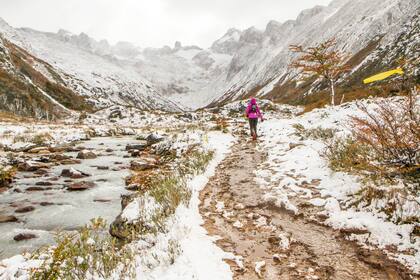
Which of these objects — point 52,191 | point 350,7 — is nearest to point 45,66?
point 350,7

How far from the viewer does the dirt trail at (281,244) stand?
4.20m

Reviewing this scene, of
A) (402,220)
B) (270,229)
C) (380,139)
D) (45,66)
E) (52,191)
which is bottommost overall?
(52,191)

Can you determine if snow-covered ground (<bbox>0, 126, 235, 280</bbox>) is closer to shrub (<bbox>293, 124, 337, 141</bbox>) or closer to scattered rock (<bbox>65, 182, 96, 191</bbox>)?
shrub (<bbox>293, 124, 337, 141</bbox>)

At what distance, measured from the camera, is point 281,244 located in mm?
5070

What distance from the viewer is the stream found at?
8148 millimetres

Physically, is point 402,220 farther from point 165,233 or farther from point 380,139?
point 165,233

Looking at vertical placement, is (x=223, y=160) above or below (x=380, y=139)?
below

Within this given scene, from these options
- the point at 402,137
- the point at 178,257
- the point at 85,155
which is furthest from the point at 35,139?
the point at 402,137

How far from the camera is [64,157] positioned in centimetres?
1931

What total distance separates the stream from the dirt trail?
3080mm

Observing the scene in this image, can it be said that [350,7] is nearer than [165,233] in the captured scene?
No

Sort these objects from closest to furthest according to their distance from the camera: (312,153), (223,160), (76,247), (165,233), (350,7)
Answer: (76,247) < (165,233) < (312,153) < (223,160) < (350,7)

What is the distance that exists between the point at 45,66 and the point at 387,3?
491 feet

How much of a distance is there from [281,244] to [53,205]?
8.67 m
